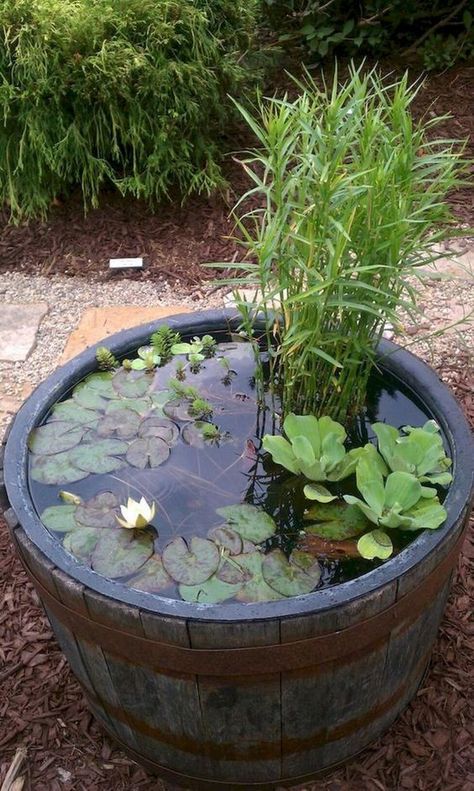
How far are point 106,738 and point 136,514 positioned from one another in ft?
2.25

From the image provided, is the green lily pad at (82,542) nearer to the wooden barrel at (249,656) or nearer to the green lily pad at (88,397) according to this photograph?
the wooden barrel at (249,656)

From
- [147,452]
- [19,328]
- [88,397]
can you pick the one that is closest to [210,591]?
[147,452]

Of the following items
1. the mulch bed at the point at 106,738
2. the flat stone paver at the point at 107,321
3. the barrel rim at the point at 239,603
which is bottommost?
the mulch bed at the point at 106,738

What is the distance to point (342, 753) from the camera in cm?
162

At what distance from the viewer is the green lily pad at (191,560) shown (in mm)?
1417

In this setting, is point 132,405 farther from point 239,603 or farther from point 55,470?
point 239,603

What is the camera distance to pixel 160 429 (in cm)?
178

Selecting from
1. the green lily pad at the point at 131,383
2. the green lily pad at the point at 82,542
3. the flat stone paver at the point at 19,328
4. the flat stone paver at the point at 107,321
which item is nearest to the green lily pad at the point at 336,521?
the green lily pad at the point at 82,542

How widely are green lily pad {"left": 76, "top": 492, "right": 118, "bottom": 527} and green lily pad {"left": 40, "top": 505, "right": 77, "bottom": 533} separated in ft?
0.05

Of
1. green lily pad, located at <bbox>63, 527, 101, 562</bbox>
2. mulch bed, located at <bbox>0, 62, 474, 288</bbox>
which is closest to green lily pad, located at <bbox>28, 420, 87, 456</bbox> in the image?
green lily pad, located at <bbox>63, 527, 101, 562</bbox>

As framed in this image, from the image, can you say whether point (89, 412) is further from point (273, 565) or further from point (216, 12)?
point (216, 12)

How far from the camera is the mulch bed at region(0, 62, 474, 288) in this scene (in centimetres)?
343

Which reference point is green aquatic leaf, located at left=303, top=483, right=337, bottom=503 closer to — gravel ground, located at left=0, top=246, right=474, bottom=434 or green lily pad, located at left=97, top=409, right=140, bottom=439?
green lily pad, located at left=97, top=409, right=140, bottom=439

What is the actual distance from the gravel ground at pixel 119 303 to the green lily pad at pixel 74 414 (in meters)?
0.97
